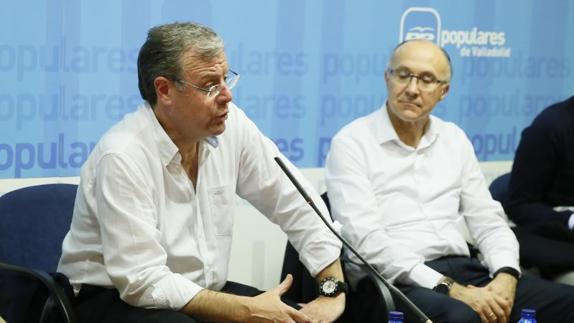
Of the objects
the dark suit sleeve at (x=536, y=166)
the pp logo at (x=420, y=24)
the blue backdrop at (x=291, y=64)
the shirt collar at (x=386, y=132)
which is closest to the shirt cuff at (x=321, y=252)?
the shirt collar at (x=386, y=132)

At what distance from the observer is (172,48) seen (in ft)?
9.57

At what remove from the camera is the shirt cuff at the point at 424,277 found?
3.56m

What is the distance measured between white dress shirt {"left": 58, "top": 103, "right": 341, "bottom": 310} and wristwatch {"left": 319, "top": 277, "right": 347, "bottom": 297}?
6cm

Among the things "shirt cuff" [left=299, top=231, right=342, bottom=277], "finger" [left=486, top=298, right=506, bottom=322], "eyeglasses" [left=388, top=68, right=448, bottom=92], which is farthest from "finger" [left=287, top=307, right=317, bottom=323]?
"eyeglasses" [left=388, top=68, right=448, bottom=92]

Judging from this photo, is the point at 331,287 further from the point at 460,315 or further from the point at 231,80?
the point at 231,80

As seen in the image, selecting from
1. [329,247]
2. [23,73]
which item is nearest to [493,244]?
[329,247]

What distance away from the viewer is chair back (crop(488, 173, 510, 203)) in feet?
14.4

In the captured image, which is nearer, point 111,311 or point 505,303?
point 111,311

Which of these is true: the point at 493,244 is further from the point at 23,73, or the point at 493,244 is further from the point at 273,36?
the point at 23,73

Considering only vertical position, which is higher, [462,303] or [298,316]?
[298,316]

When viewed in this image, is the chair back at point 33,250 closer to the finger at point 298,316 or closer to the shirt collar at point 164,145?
the shirt collar at point 164,145

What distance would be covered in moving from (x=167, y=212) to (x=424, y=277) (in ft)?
3.54

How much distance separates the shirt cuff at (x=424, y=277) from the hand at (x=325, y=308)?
495mm

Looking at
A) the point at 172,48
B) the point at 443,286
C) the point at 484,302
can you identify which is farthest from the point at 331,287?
the point at 172,48
